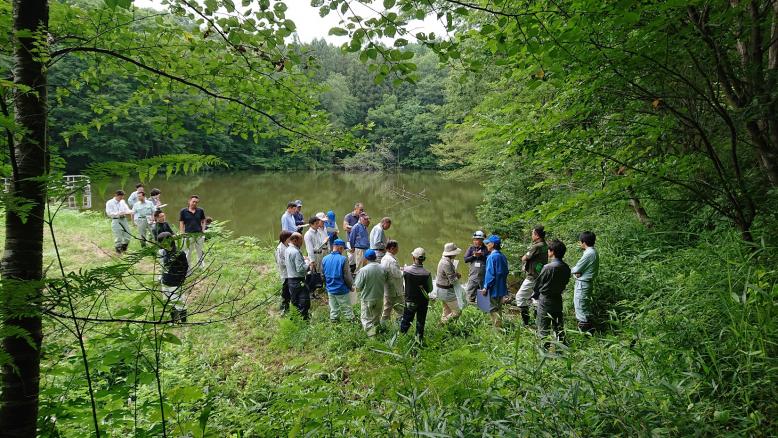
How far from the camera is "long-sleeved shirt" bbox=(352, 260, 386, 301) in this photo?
5.55 metres

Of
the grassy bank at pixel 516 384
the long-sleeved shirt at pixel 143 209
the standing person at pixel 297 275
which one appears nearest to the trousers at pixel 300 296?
the standing person at pixel 297 275

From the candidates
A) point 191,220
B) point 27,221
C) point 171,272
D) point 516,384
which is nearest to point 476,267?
point 516,384

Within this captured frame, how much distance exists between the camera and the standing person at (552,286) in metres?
4.88

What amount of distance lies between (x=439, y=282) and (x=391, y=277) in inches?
38.2

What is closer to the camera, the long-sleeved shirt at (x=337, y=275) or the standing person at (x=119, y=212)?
the long-sleeved shirt at (x=337, y=275)

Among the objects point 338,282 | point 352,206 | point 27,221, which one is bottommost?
point 352,206

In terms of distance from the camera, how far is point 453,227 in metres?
17.2

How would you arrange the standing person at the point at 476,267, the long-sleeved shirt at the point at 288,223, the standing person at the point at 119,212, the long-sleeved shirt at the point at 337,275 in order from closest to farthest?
the long-sleeved shirt at the point at 337,275
the standing person at the point at 476,267
the long-sleeved shirt at the point at 288,223
the standing person at the point at 119,212

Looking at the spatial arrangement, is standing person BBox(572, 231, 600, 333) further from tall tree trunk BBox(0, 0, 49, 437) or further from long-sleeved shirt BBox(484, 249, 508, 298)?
tall tree trunk BBox(0, 0, 49, 437)

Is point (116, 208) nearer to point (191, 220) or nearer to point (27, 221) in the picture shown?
point (191, 220)

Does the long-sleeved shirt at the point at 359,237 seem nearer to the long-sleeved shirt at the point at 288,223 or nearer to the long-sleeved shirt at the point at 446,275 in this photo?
the long-sleeved shirt at the point at 288,223

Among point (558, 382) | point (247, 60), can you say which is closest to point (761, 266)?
point (558, 382)

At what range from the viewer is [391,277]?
568 cm

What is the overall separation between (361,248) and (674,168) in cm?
603
